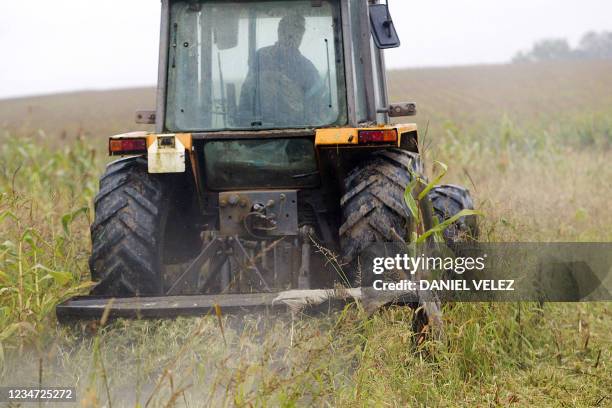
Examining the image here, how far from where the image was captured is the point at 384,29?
4.62 m

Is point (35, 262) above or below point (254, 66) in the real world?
below

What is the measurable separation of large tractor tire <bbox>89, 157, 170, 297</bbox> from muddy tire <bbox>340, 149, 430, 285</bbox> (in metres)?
0.95

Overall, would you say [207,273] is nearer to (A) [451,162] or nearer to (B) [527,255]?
(B) [527,255]

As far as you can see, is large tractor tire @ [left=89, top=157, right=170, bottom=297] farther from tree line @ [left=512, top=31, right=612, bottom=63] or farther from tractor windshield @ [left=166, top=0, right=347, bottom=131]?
tree line @ [left=512, top=31, right=612, bottom=63]

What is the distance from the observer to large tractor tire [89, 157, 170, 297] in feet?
13.5

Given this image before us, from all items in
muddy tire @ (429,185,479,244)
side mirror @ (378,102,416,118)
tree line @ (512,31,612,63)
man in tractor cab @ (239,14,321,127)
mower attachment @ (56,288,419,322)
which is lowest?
mower attachment @ (56,288,419,322)

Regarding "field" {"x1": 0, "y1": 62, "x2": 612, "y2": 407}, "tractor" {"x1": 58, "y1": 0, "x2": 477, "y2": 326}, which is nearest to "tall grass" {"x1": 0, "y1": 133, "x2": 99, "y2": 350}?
"field" {"x1": 0, "y1": 62, "x2": 612, "y2": 407}

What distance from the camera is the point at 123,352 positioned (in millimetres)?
3770

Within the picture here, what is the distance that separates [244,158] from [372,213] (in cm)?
83

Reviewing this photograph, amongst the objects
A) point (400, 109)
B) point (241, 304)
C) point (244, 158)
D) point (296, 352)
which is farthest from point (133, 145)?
point (400, 109)

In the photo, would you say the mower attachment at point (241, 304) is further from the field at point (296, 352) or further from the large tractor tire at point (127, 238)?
the large tractor tire at point (127, 238)

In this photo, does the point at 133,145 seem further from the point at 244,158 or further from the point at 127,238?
Result: the point at 244,158

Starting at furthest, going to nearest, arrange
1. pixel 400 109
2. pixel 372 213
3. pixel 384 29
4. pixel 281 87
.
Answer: pixel 400 109 → pixel 384 29 → pixel 281 87 → pixel 372 213

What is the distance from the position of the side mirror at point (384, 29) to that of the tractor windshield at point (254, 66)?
0.32 meters
